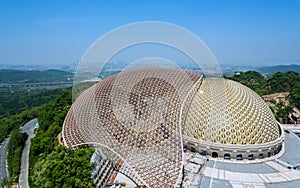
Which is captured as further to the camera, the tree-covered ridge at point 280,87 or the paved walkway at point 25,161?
the tree-covered ridge at point 280,87

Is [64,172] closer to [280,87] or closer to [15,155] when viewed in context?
[15,155]

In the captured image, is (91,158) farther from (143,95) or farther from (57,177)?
(143,95)

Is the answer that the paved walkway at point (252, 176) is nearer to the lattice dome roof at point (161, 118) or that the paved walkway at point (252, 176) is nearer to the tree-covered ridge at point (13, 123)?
the lattice dome roof at point (161, 118)

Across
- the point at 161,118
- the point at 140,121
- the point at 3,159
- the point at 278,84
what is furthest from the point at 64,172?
the point at 278,84

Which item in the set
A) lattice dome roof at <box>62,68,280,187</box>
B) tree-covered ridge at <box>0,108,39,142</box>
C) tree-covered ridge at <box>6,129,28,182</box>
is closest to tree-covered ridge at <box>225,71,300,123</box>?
lattice dome roof at <box>62,68,280,187</box>

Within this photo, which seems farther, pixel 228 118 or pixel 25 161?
pixel 25 161

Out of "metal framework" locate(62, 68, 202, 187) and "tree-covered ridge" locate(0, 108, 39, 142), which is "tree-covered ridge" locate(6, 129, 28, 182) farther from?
"metal framework" locate(62, 68, 202, 187)

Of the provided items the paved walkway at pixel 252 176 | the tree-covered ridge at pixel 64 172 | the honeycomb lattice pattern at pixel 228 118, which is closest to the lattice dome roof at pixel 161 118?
the honeycomb lattice pattern at pixel 228 118
